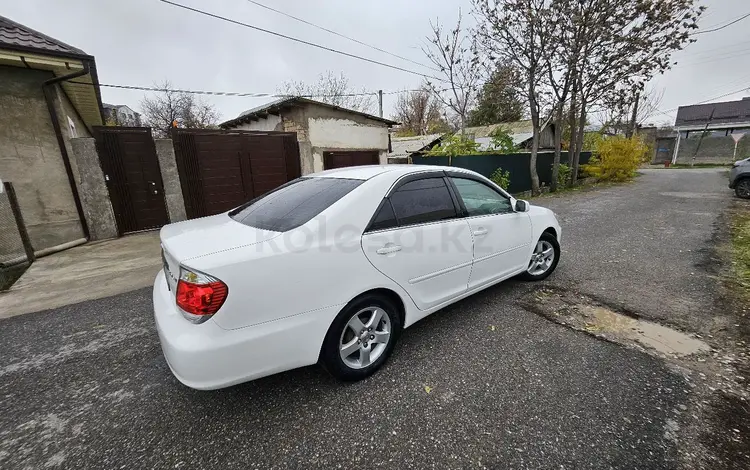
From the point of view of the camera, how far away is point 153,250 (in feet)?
18.4

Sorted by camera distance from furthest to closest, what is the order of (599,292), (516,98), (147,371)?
(516,98) < (599,292) < (147,371)

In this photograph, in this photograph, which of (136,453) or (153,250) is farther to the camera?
(153,250)

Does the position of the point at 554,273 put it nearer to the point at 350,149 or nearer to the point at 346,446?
the point at 346,446

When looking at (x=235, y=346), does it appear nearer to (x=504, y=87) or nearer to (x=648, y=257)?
(x=648, y=257)

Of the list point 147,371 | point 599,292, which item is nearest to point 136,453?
point 147,371

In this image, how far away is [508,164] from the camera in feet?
39.6

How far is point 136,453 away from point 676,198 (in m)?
14.5

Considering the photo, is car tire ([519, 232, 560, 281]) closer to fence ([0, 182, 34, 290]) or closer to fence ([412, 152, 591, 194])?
fence ([0, 182, 34, 290])

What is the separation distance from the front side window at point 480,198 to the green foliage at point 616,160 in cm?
1721

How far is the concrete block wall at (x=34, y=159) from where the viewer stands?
5.14 meters

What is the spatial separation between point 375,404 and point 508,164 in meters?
12.0

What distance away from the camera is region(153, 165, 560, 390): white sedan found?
165 cm

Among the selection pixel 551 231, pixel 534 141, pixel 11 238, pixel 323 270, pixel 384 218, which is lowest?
pixel 11 238

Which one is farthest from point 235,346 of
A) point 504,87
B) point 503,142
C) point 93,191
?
point 504,87
